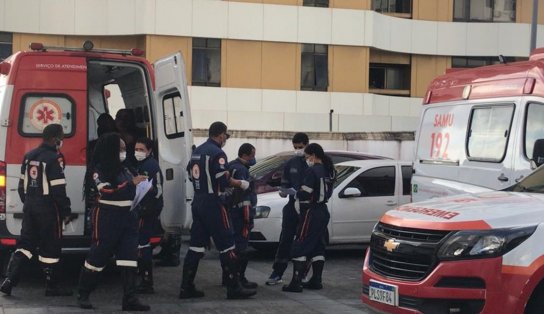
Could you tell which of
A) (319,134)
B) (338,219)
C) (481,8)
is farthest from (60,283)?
(481,8)

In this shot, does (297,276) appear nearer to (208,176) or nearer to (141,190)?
(208,176)

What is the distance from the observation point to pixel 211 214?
27.7 ft

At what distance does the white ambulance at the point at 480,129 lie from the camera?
888cm

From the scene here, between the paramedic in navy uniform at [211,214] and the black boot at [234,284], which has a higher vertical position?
the paramedic in navy uniform at [211,214]

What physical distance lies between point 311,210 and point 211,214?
138 centimetres

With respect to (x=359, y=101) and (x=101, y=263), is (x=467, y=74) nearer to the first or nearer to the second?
(x=101, y=263)

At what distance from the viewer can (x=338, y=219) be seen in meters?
12.1

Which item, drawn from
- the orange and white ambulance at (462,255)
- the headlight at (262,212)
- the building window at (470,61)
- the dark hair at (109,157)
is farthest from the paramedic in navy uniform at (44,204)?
the building window at (470,61)

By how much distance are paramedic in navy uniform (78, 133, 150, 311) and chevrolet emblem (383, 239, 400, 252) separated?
2.92m

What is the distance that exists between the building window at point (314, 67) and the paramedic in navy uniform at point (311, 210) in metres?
18.5

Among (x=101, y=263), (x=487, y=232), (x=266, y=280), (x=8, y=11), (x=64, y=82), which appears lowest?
(x=266, y=280)

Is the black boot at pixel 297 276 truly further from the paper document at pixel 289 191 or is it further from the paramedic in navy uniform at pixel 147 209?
the paramedic in navy uniform at pixel 147 209

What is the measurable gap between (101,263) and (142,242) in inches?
42.8

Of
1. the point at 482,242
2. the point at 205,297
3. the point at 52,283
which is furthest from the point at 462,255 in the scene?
the point at 52,283
